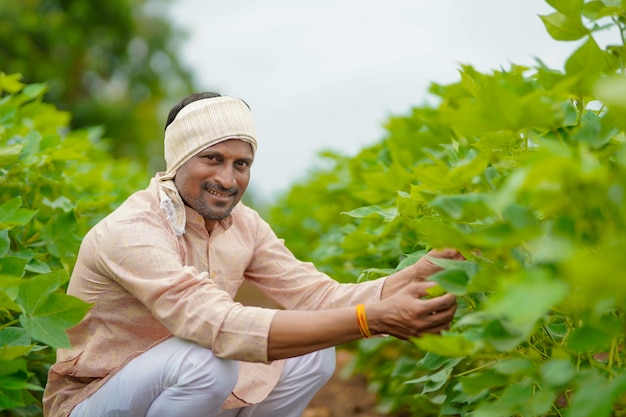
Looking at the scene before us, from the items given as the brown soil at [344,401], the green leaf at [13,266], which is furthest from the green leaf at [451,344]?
the brown soil at [344,401]

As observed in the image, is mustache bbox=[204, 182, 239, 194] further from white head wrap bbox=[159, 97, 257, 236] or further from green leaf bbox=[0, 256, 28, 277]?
green leaf bbox=[0, 256, 28, 277]

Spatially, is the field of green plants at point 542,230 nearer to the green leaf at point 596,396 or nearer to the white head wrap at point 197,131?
the green leaf at point 596,396

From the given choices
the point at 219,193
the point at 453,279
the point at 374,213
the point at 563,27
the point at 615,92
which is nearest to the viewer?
the point at 615,92

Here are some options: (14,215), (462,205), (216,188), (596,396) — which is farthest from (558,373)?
(14,215)

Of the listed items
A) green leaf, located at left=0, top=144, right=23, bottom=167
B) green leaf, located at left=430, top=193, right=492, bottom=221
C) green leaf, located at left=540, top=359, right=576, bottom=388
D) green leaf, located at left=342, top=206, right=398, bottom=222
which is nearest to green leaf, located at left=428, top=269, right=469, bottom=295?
green leaf, located at left=430, top=193, right=492, bottom=221

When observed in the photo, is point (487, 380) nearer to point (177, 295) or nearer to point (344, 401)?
point (177, 295)

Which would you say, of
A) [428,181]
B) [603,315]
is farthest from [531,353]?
[428,181]

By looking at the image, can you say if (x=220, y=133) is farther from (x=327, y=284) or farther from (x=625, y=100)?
(x=625, y=100)

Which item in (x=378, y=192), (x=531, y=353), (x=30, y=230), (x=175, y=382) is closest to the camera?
(x=531, y=353)

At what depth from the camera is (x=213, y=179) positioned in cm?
244

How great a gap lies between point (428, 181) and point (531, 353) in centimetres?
50

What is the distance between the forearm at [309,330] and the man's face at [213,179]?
22.2 inches

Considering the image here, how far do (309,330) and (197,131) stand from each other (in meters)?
0.78

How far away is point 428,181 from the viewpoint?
1988 millimetres
